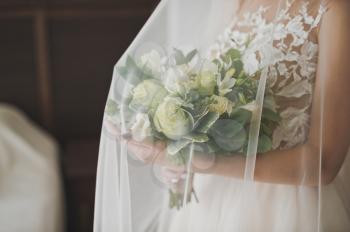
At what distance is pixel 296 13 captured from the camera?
85cm

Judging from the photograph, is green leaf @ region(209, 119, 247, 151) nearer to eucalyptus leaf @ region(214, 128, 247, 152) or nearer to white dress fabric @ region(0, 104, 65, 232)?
eucalyptus leaf @ region(214, 128, 247, 152)

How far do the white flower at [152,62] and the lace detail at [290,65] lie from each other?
12 cm

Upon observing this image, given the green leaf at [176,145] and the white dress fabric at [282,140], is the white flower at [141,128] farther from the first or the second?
the white dress fabric at [282,140]

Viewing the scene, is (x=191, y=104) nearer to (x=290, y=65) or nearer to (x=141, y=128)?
(x=141, y=128)

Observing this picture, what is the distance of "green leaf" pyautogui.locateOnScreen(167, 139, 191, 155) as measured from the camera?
2.55 ft

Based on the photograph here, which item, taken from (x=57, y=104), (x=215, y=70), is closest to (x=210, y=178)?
(x=215, y=70)

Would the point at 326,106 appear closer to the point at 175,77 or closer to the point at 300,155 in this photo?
the point at 300,155

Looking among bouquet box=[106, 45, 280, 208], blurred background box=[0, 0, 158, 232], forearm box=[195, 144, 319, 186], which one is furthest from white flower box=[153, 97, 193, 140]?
blurred background box=[0, 0, 158, 232]

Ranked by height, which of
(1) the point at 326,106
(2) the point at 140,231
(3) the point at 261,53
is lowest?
(2) the point at 140,231

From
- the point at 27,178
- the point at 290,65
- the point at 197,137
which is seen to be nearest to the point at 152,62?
the point at 197,137

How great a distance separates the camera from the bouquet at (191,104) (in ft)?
2.52

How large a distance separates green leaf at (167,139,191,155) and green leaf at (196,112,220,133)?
0.10 ft

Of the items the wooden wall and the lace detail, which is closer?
the lace detail

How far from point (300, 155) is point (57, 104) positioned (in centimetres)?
156
